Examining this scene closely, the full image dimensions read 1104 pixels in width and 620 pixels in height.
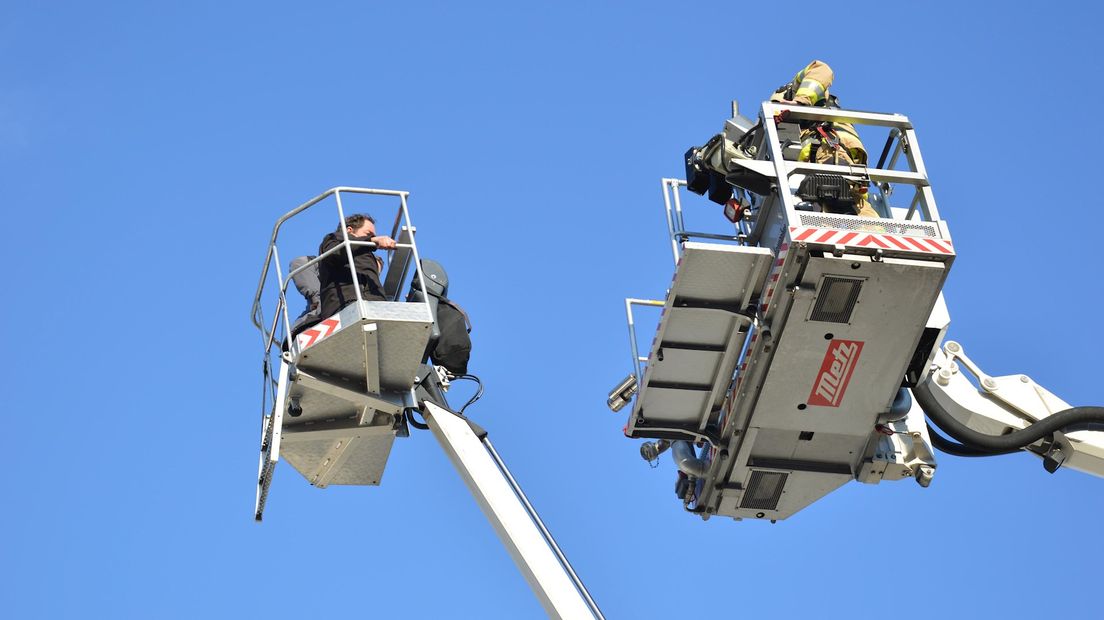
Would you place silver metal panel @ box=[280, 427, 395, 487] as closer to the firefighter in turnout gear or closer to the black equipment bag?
the black equipment bag

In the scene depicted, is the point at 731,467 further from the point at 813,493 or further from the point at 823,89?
the point at 823,89

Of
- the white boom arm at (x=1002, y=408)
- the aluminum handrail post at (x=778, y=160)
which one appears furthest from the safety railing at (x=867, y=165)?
the white boom arm at (x=1002, y=408)

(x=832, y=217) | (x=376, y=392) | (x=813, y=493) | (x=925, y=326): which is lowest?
(x=813, y=493)

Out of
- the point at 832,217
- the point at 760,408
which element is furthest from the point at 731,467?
the point at 832,217

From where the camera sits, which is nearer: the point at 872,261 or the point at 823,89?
the point at 872,261

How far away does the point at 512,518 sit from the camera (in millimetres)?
12812

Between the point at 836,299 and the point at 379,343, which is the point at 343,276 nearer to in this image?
the point at 379,343

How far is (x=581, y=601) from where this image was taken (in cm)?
1232

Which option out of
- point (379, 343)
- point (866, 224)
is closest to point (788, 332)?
point (866, 224)

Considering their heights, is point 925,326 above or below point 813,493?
above

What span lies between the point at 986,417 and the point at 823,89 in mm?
3644

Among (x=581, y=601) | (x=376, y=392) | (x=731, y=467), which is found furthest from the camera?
(x=731, y=467)

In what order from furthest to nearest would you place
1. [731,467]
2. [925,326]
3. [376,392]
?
[731,467]
[925,326]
[376,392]

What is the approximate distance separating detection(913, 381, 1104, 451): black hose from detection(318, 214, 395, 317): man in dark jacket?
5.50 m
